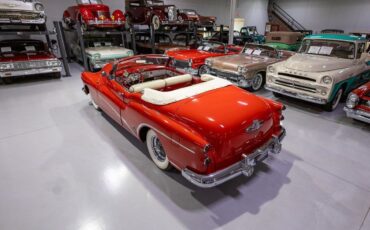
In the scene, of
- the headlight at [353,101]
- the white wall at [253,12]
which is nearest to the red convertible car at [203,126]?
the headlight at [353,101]

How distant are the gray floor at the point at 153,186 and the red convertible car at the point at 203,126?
386mm

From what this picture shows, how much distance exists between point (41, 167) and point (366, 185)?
408cm

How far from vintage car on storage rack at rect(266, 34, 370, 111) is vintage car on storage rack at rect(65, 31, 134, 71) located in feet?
16.9

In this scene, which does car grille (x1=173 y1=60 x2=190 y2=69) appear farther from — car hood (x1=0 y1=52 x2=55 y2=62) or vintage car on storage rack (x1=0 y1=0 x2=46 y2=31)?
vintage car on storage rack (x1=0 y1=0 x2=46 y2=31)

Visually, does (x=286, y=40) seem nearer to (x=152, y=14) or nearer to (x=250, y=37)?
(x=250, y=37)

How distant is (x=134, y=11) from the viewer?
9.61m

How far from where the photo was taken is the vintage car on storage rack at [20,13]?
6.03 meters

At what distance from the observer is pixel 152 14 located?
29.8ft

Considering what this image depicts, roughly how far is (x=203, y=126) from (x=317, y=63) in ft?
13.0

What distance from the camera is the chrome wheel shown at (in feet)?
19.0

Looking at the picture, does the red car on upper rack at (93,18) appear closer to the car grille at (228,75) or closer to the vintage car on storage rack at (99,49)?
the vintage car on storage rack at (99,49)

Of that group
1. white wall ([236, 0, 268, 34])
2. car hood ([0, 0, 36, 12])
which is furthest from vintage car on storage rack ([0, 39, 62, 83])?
white wall ([236, 0, 268, 34])

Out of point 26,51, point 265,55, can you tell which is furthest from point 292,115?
point 26,51

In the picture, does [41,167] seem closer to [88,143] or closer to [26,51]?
[88,143]
